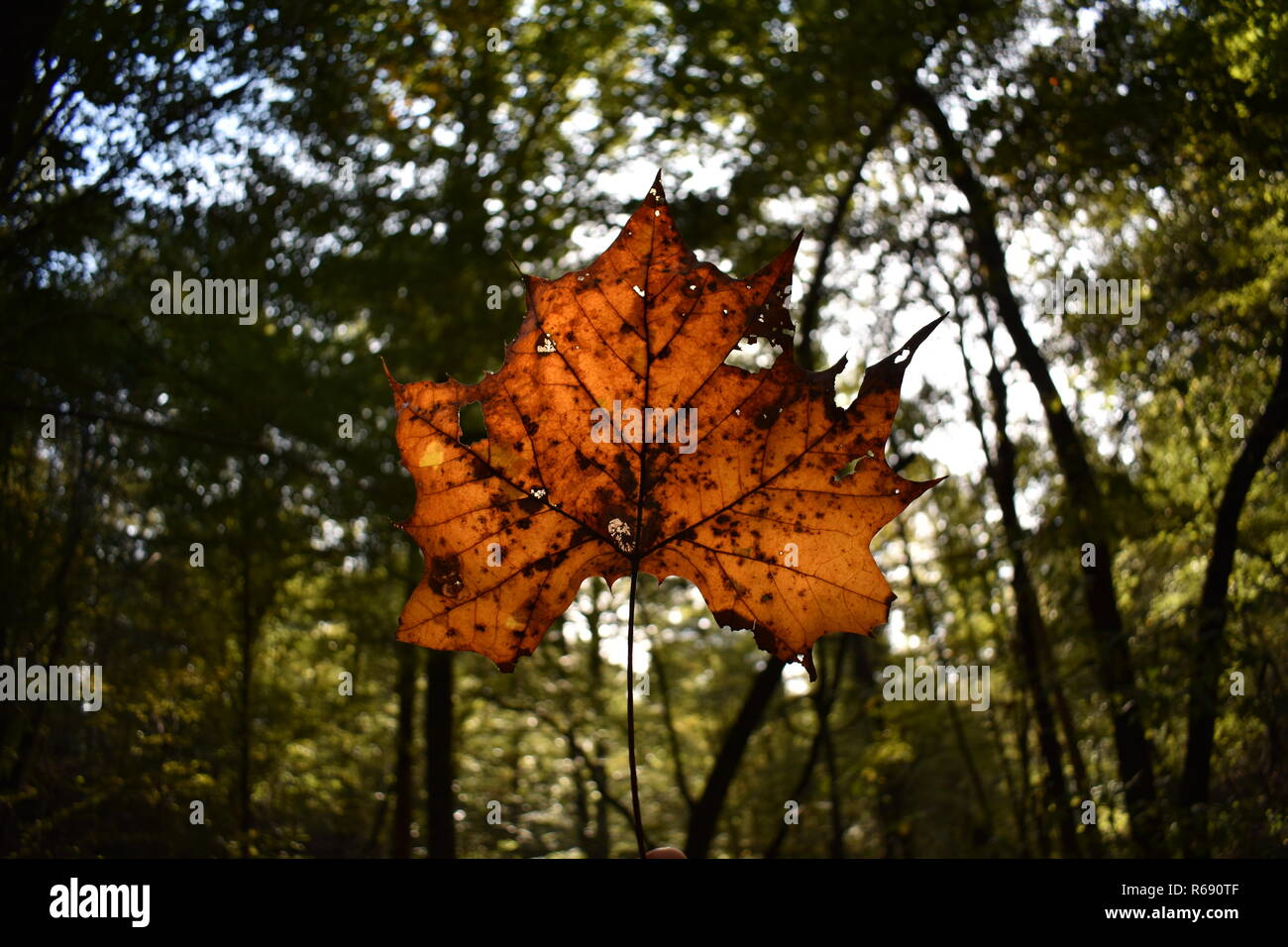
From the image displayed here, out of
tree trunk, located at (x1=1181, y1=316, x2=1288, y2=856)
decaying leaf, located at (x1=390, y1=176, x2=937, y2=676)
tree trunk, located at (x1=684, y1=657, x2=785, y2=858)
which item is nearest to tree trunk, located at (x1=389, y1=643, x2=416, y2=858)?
tree trunk, located at (x1=684, y1=657, x2=785, y2=858)

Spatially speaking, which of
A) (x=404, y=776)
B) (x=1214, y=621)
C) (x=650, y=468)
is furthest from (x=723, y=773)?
(x=404, y=776)

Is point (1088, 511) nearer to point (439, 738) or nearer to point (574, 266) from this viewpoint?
point (574, 266)

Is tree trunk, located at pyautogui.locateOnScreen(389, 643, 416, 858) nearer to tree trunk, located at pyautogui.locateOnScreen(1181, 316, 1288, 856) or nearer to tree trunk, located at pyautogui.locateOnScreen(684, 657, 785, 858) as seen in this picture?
tree trunk, located at pyautogui.locateOnScreen(684, 657, 785, 858)

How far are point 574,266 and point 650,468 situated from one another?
6.76 meters

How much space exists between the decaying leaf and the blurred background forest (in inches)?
134

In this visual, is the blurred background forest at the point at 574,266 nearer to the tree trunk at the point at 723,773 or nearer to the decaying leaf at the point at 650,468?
the tree trunk at the point at 723,773

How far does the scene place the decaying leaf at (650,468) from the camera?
135 centimetres

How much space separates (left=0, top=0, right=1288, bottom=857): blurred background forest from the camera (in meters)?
4.50

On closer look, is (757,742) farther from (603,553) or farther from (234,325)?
(603,553)

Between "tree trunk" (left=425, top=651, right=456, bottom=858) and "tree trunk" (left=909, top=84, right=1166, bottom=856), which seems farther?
"tree trunk" (left=425, top=651, right=456, bottom=858)

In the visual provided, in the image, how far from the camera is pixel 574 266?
787 centimetres

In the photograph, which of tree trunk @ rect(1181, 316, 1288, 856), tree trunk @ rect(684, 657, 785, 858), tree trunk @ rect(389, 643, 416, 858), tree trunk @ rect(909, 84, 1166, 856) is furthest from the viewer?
tree trunk @ rect(389, 643, 416, 858)
